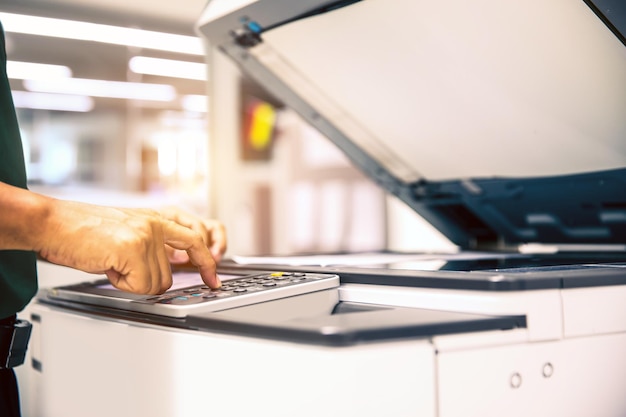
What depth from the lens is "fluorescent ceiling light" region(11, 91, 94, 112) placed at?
5.95 meters

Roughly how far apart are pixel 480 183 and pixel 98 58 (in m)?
5.25

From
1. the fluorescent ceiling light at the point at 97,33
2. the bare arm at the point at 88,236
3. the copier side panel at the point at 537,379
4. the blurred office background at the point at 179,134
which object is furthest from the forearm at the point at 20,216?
the fluorescent ceiling light at the point at 97,33

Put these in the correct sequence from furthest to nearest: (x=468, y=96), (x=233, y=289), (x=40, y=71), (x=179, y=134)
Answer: (x=179, y=134) < (x=40, y=71) < (x=468, y=96) < (x=233, y=289)

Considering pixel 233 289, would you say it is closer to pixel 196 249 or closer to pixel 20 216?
pixel 196 249

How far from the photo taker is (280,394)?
51cm

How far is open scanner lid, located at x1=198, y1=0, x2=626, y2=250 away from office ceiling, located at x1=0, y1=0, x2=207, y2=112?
6.25 ft

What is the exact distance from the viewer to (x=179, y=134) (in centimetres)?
705

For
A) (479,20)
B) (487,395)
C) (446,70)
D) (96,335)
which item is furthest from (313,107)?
(487,395)

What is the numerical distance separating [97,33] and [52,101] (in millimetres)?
2250

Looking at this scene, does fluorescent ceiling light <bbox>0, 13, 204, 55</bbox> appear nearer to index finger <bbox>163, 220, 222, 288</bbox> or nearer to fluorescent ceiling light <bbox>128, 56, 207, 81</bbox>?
fluorescent ceiling light <bbox>128, 56, 207, 81</bbox>

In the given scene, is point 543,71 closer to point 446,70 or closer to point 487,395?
point 446,70

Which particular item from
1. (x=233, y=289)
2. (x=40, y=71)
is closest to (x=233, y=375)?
(x=233, y=289)

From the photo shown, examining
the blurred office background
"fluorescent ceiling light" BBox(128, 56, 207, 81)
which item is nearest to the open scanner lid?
the blurred office background

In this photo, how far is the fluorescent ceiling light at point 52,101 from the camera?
234 inches
